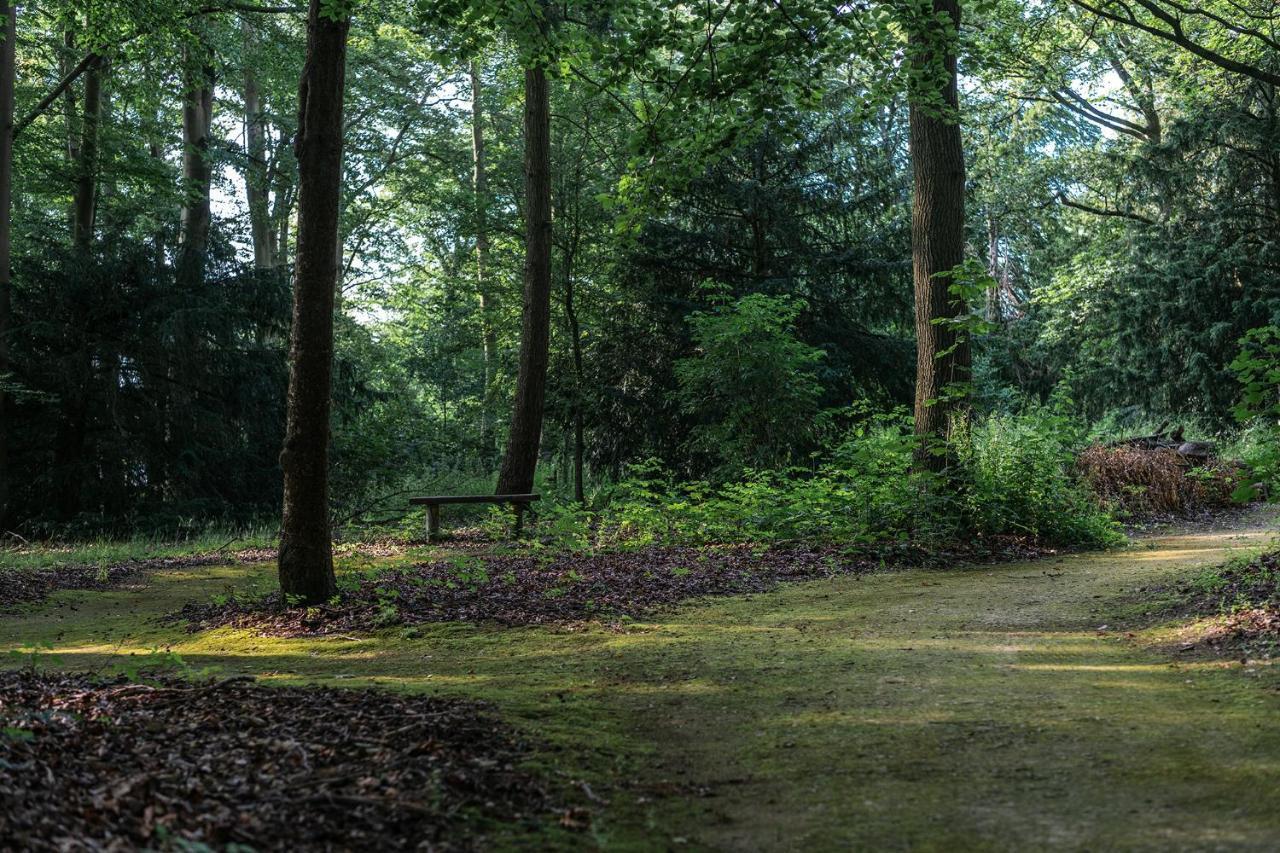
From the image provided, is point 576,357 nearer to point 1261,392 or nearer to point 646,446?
point 646,446

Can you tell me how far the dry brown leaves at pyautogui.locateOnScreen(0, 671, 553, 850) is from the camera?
2.59 meters

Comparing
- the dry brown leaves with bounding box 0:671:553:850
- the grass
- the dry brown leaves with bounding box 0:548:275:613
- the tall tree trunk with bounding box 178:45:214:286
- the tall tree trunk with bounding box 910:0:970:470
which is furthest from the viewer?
the tall tree trunk with bounding box 178:45:214:286

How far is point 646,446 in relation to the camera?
66.3ft

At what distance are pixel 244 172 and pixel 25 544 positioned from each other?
10.5 meters

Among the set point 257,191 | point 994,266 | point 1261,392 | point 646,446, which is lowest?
point 1261,392

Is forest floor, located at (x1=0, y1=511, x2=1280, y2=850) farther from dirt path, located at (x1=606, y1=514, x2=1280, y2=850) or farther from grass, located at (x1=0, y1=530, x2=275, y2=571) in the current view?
grass, located at (x1=0, y1=530, x2=275, y2=571)

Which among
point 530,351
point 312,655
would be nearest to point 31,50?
point 530,351

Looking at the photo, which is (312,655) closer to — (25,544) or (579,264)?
(25,544)

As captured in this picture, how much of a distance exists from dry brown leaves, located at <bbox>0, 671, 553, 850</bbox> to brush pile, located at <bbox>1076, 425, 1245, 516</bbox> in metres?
11.9

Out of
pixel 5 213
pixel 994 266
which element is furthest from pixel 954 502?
pixel 994 266

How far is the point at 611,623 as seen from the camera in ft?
22.7

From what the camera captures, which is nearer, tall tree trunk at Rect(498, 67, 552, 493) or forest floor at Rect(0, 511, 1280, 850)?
forest floor at Rect(0, 511, 1280, 850)

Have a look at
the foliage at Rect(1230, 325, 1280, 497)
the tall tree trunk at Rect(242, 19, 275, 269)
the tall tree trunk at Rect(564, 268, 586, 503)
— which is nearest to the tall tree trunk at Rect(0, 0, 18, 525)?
the tall tree trunk at Rect(242, 19, 275, 269)

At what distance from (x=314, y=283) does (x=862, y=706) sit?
190 inches
